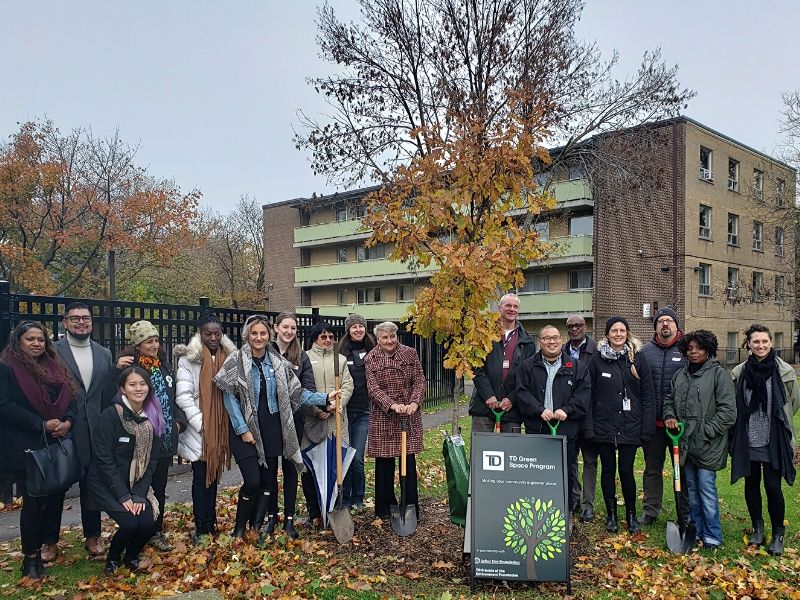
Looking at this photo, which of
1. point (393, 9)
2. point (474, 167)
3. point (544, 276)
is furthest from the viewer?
point (544, 276)

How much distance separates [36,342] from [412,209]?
3.55 m

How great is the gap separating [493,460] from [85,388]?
3.58 meters

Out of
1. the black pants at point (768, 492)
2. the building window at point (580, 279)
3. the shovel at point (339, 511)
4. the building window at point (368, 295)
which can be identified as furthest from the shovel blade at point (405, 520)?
the building window at point (368, 295)

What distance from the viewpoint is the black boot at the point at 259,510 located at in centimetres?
576

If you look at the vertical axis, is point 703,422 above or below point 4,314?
below

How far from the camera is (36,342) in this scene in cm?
497

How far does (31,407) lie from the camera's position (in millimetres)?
4883

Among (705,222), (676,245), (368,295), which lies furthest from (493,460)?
(368,295)

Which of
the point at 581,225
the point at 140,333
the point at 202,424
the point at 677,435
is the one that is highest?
the point at 581,225

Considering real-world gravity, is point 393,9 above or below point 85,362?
above

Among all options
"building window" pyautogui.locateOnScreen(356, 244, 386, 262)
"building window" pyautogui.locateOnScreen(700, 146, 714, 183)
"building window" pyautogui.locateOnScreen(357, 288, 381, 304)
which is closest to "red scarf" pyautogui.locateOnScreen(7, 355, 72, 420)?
"building window" pyautogui.locateOnScreen(700, 146, 714, 183)

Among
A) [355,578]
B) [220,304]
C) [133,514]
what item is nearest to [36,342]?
[133,514]

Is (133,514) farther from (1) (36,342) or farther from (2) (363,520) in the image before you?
(2) (363,520)

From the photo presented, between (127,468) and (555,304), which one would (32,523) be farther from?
(555,304)
